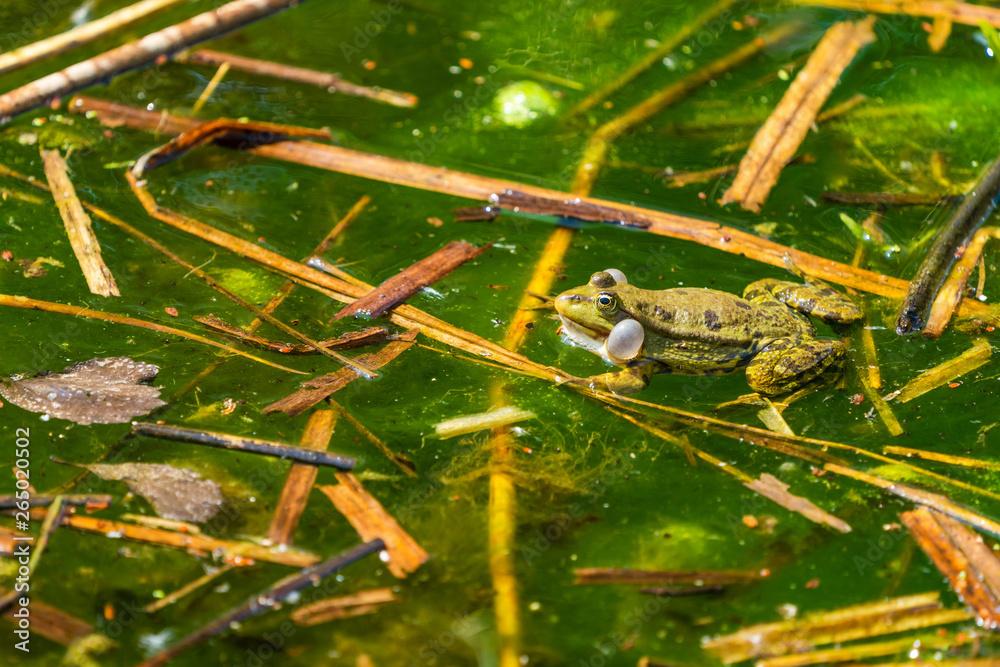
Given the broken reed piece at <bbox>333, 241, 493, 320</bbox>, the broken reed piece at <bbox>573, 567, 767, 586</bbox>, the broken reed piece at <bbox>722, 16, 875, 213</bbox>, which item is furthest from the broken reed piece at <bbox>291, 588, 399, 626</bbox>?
the broken reed piece at <bbox>722, 16, 875, 213</bbox>

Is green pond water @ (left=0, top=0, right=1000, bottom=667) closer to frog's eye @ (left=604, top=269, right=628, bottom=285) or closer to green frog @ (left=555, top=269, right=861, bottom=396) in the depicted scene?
green frog @ (left=555, top=269, right=861, bottom=396)

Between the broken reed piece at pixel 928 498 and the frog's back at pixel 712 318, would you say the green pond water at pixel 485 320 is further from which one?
the frog's back at pixel 712 318

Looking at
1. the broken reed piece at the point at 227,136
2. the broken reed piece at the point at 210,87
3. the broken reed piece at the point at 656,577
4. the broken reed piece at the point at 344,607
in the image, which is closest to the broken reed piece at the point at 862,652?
the broken reed piece at the point at 656,577

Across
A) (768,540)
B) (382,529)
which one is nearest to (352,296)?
(382,529)

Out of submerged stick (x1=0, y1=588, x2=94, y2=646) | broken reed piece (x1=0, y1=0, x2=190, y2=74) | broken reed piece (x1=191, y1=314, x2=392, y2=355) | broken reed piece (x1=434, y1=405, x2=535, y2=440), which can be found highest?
broken reed piece (x1=0, y1=0, x2=190, y2=74)

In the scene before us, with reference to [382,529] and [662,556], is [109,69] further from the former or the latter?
[662,556]

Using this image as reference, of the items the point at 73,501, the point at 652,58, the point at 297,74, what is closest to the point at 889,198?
the point at 652,58

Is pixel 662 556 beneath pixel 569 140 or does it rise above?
beneath
